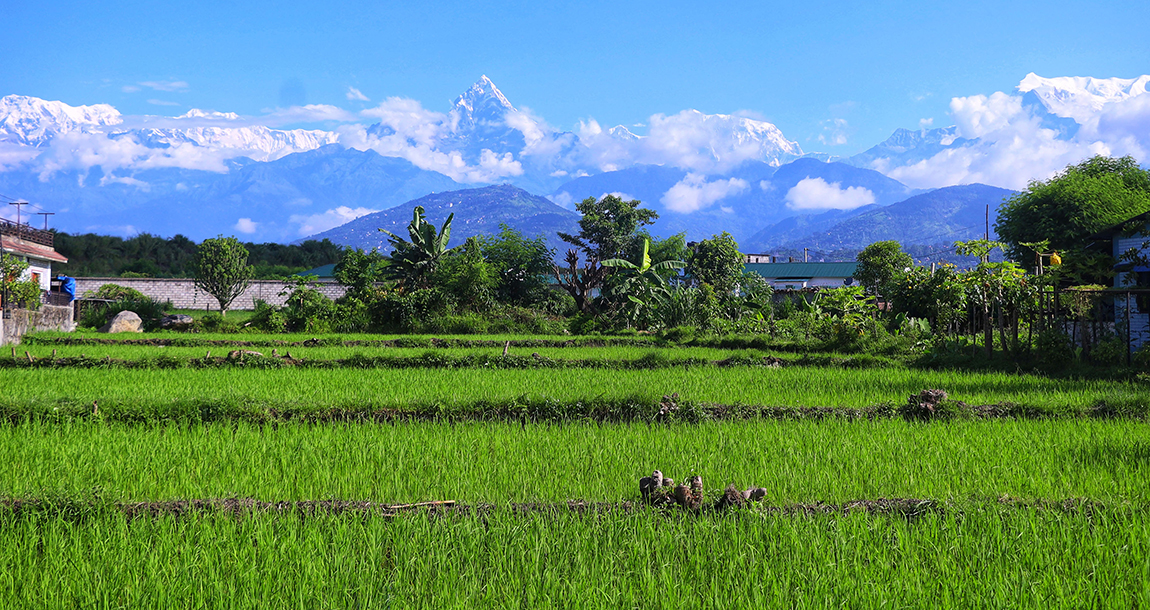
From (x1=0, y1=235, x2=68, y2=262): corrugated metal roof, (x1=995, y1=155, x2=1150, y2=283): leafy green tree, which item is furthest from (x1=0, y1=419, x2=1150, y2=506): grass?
(x1=0, y1=235, x2=68, y2=262): corrugated metal roof

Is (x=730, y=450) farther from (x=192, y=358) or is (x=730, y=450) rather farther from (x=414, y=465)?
(x=192, y=358)

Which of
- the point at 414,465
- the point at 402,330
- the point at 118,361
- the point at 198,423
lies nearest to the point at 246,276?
the point at 402,330

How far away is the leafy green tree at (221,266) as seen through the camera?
2741cm

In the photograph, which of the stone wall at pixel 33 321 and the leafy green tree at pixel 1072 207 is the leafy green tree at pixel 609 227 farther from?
the stone wall at pixel 33 321

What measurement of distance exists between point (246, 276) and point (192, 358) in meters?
19.0

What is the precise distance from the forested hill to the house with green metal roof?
34.9 meters

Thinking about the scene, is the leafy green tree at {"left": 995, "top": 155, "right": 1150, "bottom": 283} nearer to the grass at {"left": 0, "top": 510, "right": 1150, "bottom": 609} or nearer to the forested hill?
the grass at {"left": 0, "top": 510, "right": 1150, "bottom": 609}

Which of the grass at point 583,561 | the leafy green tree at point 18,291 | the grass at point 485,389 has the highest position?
the leafy green tree at point 18,291

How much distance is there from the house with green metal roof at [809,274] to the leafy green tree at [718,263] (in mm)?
18233

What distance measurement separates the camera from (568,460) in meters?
4.91

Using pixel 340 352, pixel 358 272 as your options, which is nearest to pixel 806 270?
pixel 358 272

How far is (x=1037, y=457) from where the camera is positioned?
4.93 metres

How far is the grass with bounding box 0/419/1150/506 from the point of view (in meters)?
4.12

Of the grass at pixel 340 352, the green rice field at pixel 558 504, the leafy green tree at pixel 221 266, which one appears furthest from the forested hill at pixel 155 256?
the green rice field at pixel 558 504
